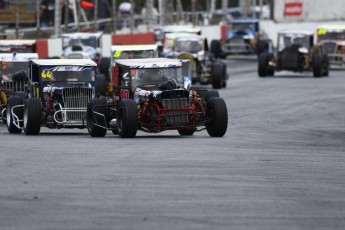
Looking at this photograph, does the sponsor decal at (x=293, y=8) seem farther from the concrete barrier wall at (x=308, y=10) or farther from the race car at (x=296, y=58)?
the race car at (x=296, y=58)

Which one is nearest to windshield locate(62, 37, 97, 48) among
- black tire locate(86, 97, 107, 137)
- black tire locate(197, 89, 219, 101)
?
black tire locate(197, 89, 219, 101)

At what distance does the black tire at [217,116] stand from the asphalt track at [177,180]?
0.23m

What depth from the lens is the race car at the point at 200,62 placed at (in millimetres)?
43156

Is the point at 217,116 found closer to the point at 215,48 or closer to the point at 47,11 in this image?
the point at 47,11

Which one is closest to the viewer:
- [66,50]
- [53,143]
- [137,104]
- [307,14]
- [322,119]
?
[53,143]

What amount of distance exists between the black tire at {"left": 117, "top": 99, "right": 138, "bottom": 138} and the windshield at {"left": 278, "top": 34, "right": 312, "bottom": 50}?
2979 centimetres

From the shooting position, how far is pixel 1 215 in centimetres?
1235

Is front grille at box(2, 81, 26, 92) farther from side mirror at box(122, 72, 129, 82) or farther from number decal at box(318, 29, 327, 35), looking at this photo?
number decal at box(318, 29, 327, 35)

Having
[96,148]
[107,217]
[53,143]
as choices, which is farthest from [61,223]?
[53,143]

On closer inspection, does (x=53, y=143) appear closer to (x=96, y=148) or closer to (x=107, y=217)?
(x=96, y=148)

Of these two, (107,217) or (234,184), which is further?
(234,184)

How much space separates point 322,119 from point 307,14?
49.6m

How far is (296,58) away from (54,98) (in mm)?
26887

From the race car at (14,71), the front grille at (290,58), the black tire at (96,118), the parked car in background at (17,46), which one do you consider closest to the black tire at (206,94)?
the black tire at (96,118)
